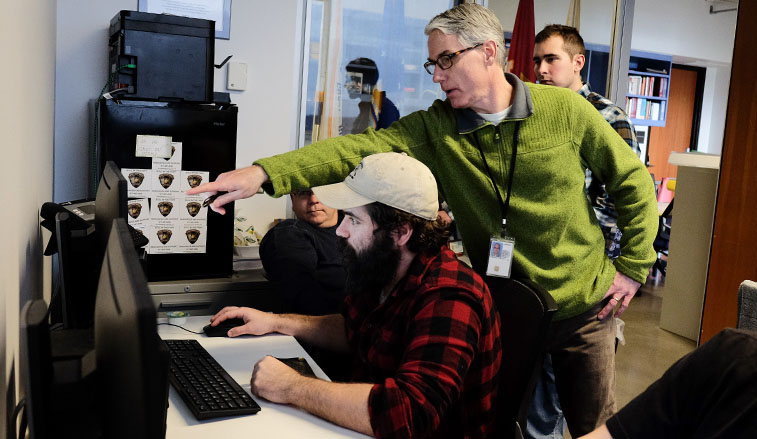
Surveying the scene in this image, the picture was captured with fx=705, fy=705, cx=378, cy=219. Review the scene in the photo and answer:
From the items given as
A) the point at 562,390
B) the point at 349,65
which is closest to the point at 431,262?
the point at 562,390

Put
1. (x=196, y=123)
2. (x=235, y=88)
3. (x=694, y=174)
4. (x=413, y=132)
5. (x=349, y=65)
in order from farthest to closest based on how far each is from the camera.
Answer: (x=694, y=174)
(x=349, y=65)
(x=235, y=88)
(x=196, y=123)
(x=413, y=132)

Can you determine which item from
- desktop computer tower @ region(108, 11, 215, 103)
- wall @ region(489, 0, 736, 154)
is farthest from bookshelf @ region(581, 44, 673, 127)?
desktop computer tower @ region(108, 11, 215, 103)

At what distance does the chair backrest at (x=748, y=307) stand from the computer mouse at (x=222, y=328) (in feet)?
4.37

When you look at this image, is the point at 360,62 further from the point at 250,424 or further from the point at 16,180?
the point at 16,180

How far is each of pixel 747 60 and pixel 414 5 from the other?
6.52 ft

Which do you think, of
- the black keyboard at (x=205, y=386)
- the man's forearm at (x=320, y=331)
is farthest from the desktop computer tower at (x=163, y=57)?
the black keyboard at (x=205, y=386)

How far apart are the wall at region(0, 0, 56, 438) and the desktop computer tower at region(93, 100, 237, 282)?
1.02m

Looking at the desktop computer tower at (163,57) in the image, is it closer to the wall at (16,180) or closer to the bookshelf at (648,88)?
the wall at (16,180)

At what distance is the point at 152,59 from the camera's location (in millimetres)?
2775

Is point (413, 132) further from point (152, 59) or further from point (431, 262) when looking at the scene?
point (152, 59)

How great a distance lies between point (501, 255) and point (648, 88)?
8482 millimetres

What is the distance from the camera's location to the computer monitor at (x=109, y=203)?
4.17 feet

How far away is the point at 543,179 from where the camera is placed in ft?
6.49

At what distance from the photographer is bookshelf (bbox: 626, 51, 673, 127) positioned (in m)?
9.35
